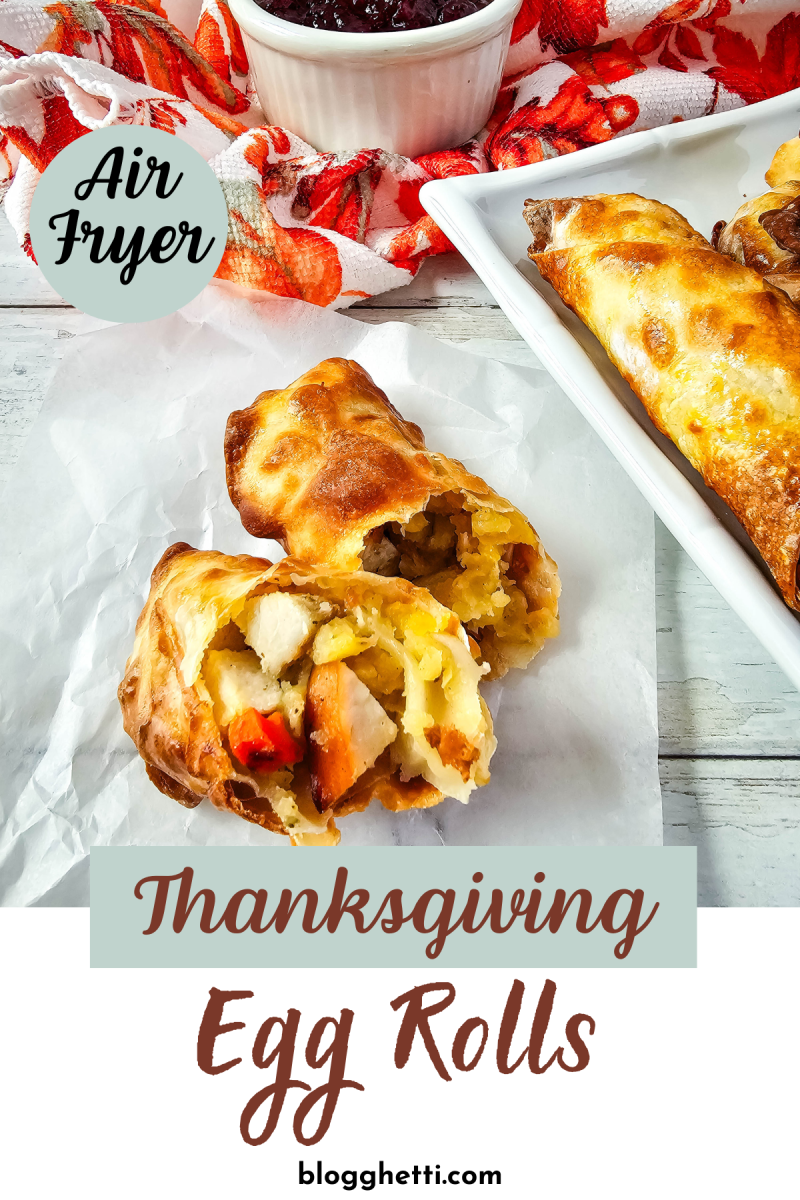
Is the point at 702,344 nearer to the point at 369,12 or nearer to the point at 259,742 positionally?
the point at 259,742

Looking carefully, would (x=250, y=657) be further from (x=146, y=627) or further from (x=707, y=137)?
(x=707, y=137)

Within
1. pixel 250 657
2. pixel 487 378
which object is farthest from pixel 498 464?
pixel 250 657

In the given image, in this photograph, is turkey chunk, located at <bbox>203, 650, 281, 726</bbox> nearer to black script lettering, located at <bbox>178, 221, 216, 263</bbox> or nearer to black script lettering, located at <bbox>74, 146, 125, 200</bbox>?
black script lettering, located at <bbox>178, 221, 216, 263</bbox>

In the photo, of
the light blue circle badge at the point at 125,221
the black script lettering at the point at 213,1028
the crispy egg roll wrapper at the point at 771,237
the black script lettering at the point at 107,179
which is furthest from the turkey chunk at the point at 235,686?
the black script lettering at the point at 107,179

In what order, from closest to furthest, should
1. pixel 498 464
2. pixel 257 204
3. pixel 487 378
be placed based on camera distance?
pixel 498 464
pixel 487 378
pixel 257 204

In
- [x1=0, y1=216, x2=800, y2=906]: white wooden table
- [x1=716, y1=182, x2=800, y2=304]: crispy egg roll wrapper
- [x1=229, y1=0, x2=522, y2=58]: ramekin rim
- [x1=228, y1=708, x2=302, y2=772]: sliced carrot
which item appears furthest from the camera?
[x1=229, y1=0, x2=522, y2=58]: ramekin rim

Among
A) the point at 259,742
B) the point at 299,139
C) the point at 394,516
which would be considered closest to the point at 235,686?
the point at 259,742

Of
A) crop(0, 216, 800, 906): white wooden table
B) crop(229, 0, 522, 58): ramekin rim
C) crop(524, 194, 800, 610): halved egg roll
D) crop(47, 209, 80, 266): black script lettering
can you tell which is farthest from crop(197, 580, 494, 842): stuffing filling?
crop(229, 0, 522, 58): ramekin rim
